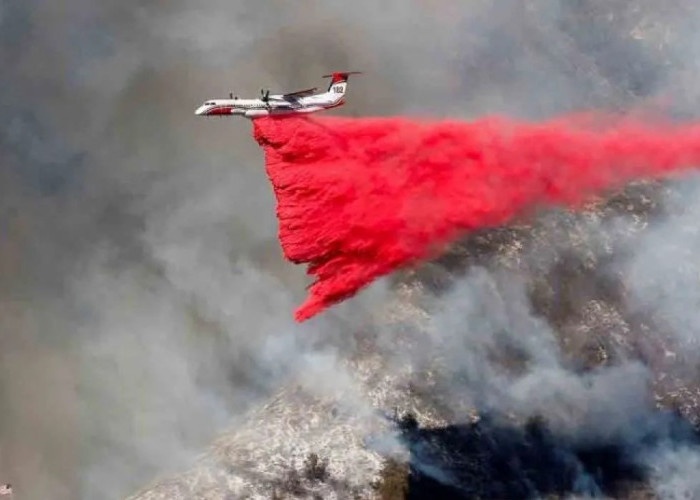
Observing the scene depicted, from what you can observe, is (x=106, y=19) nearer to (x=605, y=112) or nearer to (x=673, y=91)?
(x=605, y=112)

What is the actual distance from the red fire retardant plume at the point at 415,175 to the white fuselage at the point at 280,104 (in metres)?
0.87

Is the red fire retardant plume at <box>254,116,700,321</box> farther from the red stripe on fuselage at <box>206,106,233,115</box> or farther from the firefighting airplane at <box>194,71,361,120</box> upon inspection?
the red stripe on fuselage at <box>206,106,233,115</box>

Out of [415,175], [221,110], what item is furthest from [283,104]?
[415,175]

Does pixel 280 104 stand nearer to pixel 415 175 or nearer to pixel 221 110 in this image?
pixel 221 110

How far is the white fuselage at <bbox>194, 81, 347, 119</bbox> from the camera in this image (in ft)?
203

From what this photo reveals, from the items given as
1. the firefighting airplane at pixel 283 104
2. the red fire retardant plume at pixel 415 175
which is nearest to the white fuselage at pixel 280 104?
the firefighting airplane at pixel 283 104

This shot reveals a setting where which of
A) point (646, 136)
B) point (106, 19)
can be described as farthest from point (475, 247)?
point (106, 19)

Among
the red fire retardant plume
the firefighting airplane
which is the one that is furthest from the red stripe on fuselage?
the red fire retardant plume

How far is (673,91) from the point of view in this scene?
96250 mm

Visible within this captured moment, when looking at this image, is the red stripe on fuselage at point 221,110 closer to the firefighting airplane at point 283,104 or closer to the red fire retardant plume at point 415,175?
the firefighting airplane at point 283,104

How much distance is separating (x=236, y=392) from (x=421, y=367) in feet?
50.7

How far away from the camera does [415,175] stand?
235 ft

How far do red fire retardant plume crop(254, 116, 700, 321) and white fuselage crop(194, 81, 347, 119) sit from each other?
0.87 meters

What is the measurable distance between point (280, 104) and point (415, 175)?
1378 centimetres
